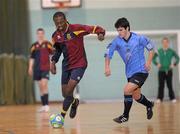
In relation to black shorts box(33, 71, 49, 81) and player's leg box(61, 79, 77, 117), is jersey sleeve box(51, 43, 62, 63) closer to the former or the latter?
player's leg box(61, 79, 77, 117)

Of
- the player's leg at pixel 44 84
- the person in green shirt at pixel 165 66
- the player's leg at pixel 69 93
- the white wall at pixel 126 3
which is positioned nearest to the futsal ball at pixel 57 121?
the player's leg at pixel 69 93

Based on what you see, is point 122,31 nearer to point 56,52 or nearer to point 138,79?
point 138,79

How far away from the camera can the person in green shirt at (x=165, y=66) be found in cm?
1318

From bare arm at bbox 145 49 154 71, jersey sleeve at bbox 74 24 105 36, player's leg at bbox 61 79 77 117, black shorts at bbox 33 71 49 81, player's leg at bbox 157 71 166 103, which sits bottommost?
player's leg at bbox 157 71 166 103

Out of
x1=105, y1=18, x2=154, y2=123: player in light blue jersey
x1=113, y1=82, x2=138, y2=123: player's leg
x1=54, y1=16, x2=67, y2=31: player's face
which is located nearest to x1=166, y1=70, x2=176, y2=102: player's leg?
x1=105, y1=18, x2=154, y2=123: player in light blue jersey

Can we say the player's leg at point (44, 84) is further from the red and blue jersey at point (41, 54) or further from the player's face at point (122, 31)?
the player's face at point (122, 31)

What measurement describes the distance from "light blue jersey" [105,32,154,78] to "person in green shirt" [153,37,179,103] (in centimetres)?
661

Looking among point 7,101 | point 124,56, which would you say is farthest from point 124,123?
point 7,101

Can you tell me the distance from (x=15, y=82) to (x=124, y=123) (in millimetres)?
7817

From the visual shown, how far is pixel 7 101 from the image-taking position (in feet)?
45.0

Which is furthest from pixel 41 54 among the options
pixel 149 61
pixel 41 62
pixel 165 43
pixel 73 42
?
pixel 149 61

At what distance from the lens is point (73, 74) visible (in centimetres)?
645

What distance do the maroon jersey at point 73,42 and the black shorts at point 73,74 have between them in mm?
59

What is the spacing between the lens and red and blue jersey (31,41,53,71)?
10375mm
